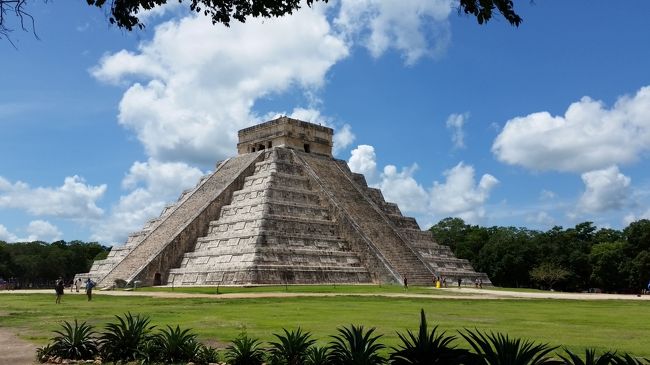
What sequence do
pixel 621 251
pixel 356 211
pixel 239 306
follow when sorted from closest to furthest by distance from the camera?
pixel 239 306 → pixel 356 211 → pixel 621 251

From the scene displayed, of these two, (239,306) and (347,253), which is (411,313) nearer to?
(239,306)

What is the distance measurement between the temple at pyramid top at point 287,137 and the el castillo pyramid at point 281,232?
78 millimetres

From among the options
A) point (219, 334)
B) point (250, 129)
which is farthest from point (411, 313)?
point (250, 129)

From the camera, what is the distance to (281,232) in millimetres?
34281

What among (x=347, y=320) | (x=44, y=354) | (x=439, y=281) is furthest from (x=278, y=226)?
(x=44, y=354)

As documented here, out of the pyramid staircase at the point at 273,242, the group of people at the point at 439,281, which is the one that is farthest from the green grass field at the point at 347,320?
the group of people at the point at 439,281

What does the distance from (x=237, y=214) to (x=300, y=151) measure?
8.99 metres

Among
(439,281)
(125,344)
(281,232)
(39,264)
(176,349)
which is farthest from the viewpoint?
(39,264)

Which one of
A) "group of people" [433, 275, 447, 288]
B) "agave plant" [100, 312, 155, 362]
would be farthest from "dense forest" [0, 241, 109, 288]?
"agave plant" [100, 312, 155, 362]

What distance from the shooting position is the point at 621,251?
189 ft

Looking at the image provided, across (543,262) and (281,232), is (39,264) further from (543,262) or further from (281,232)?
(543,262)

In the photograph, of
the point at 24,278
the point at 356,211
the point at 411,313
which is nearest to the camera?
the point at 411,313

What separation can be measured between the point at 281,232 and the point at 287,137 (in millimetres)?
11597

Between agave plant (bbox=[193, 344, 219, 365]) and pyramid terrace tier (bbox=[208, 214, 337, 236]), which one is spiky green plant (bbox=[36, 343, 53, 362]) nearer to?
agave plant (bbox=[193, 344, 219, 365])
